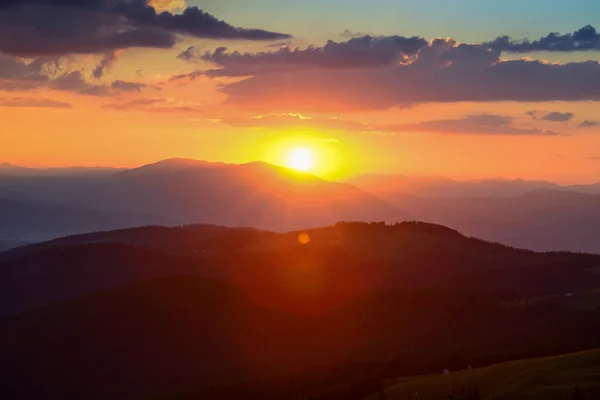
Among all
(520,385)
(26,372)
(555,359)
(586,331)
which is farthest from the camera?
(26,372)

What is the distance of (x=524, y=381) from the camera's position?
333 feet

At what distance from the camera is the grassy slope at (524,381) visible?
95.9m

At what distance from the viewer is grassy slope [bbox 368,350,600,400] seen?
95.9 metres

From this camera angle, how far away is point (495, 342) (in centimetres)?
17150

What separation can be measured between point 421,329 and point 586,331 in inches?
1659

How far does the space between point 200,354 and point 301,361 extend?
106 feet

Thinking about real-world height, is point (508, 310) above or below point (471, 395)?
above

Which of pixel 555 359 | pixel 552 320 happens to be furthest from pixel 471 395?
pixel 552 320

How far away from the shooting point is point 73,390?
596 feet

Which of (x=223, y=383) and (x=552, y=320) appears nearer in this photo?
(x=223, y=383)

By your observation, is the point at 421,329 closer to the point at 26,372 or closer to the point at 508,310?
the point at 508,310

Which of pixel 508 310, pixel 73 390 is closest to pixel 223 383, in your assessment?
pixel 73 390

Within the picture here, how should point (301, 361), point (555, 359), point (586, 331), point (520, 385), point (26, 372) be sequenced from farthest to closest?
point (26, 372) → point (301, 361) → point (586, 331) → point (555, 359) → point (520, 385)

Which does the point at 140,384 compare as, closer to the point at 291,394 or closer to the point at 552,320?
the point at 291,394
